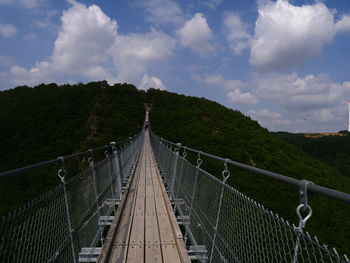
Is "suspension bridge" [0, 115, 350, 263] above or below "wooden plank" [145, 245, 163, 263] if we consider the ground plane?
above

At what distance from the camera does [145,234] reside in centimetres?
430

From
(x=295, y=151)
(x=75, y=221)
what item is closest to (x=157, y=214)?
(x=75, y=221)

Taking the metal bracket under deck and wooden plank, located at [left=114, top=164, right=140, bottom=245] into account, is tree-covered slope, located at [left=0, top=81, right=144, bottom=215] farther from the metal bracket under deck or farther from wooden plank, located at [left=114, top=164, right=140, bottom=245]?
the metal bracket under deck

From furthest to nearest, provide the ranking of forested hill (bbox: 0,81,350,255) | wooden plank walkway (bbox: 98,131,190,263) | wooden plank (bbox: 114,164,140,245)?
forested hill (bbox: 0,81,350,255) → wooden plank (bbox: 114,164,140,245) → wooden plank walkway (bbox: 98,131,190,263)

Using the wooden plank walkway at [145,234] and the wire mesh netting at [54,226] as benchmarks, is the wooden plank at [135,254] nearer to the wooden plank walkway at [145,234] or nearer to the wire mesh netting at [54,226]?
the wooden plank walkway at [145,234]

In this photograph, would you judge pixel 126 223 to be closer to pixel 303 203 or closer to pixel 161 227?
pixel 161 227

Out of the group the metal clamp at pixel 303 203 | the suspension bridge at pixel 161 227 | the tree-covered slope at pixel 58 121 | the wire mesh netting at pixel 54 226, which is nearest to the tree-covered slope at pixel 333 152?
the tree-covered slope at pixel 58 121

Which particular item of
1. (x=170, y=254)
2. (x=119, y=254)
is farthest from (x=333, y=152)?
(x=119, y=254)

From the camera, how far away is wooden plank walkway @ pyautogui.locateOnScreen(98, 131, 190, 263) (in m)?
3.49

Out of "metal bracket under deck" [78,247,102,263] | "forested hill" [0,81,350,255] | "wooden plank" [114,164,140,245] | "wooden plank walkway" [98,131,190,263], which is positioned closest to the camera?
"metal bracket under deck" [78,247,102,263]

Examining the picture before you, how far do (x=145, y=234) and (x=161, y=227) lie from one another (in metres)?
0.38

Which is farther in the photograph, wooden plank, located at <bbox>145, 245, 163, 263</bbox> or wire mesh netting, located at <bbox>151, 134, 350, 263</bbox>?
wooden plank, located at <bbox>145, 245, 163, 263</bbox>

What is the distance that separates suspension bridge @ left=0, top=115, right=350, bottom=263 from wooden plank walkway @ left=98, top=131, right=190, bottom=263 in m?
0.01

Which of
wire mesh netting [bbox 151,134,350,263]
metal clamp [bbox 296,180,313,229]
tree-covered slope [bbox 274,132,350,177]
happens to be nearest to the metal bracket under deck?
wire mesh netting [bbox 151,134,350,263]
